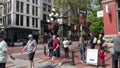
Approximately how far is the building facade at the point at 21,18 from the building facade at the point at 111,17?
29.8 meters

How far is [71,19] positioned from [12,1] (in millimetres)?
20653

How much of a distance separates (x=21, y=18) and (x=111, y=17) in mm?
34015

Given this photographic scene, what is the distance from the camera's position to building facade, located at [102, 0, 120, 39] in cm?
1634

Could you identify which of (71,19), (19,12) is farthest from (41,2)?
(71,19)

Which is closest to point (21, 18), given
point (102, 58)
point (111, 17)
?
point (111, 17)

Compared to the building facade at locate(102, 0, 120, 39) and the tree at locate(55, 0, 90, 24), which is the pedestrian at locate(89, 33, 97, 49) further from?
the tree at locate(55, 0, 90, 24)

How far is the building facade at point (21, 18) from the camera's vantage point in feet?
152

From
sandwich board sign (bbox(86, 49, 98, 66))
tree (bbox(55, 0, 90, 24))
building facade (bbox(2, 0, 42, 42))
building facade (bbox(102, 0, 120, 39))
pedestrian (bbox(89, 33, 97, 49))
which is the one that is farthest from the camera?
building facade (bbox(2, 0, 42, 42))

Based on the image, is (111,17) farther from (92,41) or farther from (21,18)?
(21,18)

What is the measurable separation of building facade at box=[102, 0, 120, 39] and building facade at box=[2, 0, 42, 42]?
29799 mm

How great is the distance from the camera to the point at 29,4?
51.1 m

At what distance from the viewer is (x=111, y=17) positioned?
55.1 feet

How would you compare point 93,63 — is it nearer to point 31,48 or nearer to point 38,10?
point 31,48

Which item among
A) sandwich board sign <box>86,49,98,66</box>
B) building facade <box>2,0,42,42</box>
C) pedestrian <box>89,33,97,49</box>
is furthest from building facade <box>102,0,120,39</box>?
building facade <box>2,0,42,42</box>
